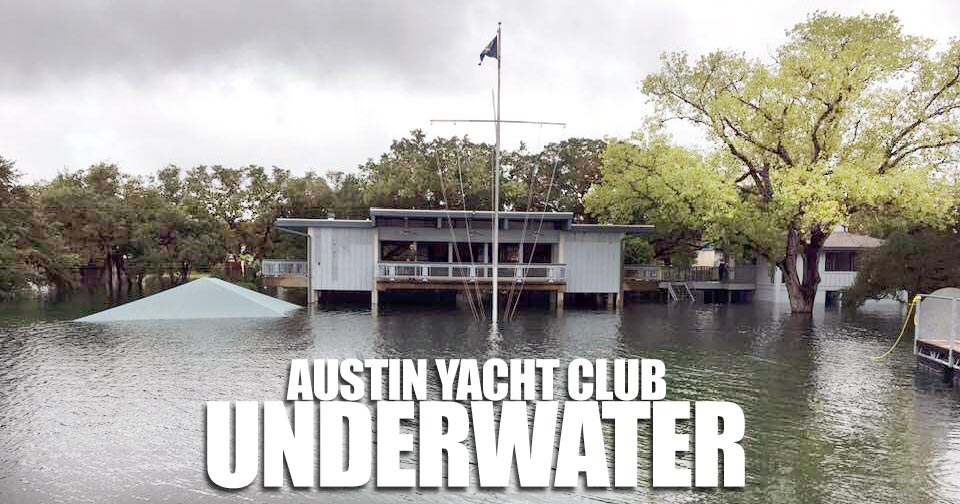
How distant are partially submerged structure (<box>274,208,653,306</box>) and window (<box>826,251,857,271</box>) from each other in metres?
14.8

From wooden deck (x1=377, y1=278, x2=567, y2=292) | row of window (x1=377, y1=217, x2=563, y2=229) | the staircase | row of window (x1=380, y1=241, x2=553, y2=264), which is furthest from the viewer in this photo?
the staircase

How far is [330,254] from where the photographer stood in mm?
31391

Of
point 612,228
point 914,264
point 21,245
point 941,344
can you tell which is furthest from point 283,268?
point 914,264

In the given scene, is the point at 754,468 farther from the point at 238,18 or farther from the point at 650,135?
the point at 238,18

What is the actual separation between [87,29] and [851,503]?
32.7 metres

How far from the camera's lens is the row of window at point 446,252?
34.3 m

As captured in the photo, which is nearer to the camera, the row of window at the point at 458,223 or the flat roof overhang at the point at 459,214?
the flat roof overhang at the point at 459,214

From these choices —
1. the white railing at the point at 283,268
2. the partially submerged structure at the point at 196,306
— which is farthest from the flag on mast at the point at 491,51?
the white railing at the point at 283,268

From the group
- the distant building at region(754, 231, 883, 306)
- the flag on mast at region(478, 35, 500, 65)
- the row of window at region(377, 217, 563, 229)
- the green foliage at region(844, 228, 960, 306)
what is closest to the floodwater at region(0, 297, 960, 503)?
the green foliage at region(844, 228, 960, 306)

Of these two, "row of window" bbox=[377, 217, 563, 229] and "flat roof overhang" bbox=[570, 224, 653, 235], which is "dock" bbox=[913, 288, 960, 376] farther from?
"row of window" bbox=[377, 217, 563, 229]

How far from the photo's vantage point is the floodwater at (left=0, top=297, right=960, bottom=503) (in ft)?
23.7

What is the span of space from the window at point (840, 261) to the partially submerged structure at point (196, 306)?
108 ft

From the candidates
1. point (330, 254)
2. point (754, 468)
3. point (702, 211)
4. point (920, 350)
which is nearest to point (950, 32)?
point (702, 211)

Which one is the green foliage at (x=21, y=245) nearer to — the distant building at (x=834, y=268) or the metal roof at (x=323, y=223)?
the metal roof at (x=323, y=223)
